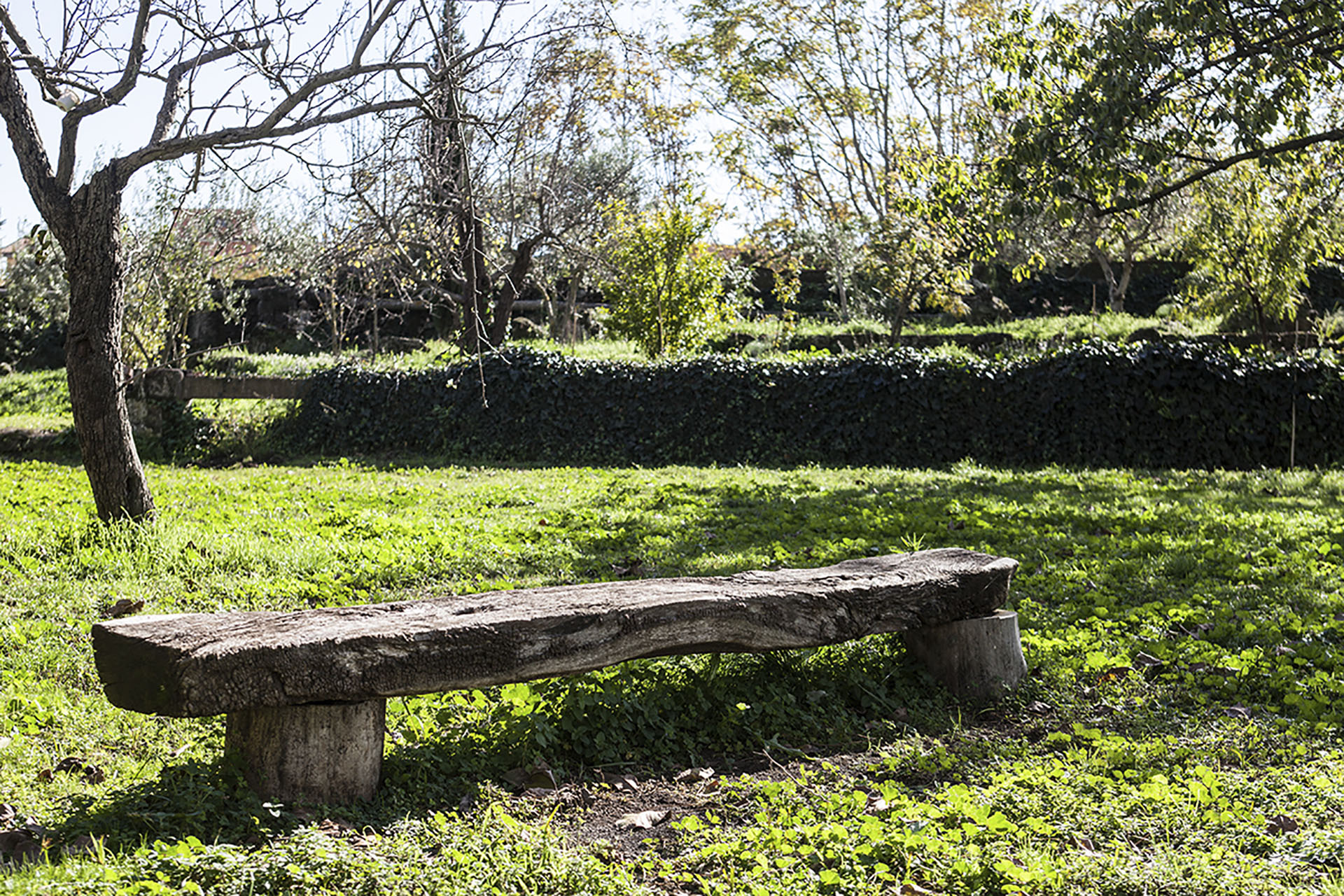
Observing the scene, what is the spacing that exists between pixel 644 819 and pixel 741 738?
2.89 feet

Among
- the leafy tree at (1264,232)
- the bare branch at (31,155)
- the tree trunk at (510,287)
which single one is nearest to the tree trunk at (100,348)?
the bare branch at (31,155)

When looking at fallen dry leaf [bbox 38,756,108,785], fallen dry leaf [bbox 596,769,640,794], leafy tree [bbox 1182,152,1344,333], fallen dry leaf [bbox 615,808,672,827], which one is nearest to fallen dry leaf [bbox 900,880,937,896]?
fallen dry leaf [bbox 615,808,672,827]

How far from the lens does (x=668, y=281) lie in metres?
16.2

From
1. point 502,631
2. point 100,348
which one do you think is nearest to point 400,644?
point 502,631

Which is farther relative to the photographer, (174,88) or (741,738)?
(174,88)

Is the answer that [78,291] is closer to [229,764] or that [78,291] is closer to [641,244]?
[229,764]

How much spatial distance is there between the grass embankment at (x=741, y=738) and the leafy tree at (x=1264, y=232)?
10.5 m

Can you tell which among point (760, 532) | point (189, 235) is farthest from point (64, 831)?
point (189, 235)

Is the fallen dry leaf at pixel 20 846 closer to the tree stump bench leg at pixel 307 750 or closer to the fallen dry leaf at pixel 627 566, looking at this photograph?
the tree stump bench leg at pixel 307 750

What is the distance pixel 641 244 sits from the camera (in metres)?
16.1

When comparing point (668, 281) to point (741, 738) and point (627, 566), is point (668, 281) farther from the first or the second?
point (741, 738)

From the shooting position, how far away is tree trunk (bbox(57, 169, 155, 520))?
6699 millimetres

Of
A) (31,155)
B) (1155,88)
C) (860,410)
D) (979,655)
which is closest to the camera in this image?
(979,655)

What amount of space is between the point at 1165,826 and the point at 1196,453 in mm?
10060
